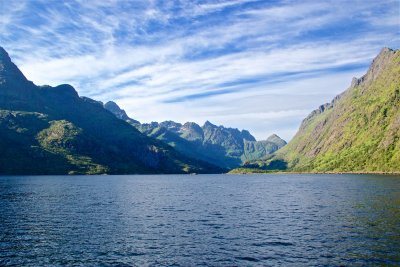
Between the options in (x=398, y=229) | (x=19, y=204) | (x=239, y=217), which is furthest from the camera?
(x=19, y=204)

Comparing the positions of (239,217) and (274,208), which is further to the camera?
(274,208)

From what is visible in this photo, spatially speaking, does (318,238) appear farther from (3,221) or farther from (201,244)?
(3,221)

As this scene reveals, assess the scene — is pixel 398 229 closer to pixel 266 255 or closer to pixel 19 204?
pixel 266 255

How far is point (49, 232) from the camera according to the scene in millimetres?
76000

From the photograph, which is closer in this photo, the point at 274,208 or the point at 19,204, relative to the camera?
the point at 274,208

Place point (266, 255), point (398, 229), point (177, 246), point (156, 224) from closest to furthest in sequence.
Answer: point (266, 255) < point (177, 246) < point (398, 229) < point (156, 224)

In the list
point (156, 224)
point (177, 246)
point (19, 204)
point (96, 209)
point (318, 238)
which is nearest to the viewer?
point (177, 246)

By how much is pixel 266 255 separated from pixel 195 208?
62.6 metres

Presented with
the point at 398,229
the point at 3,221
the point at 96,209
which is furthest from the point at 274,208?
the point at 3,221

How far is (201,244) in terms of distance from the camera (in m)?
65.0

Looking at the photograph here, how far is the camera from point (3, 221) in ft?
292

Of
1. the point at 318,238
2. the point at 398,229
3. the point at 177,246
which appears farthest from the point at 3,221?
the point at 398,229

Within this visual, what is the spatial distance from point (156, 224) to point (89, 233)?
17.1 metres

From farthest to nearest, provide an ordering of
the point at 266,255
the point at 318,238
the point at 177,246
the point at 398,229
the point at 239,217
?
the point at 239,217 → the point at 398,229 → the point at 318,238 → the point at 177,246 → the point at 266,255
